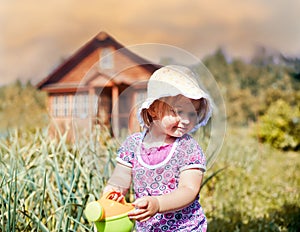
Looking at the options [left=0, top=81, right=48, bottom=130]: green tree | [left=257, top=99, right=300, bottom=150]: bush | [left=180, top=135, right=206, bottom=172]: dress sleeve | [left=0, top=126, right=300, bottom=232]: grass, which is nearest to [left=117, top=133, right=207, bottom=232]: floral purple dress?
[left=180, top=135, right=206, bottom=172]: dress sleeve

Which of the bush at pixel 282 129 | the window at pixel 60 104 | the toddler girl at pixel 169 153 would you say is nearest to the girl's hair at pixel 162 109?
the toddler girl at pixel 169 153

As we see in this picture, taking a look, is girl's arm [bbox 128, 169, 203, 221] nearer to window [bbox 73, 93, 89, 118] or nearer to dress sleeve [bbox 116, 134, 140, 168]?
dress sleeve [bbox 116, 134, 140, 168]

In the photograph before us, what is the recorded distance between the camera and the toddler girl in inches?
36.3

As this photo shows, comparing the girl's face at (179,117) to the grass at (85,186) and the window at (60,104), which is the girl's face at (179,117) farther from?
the window at (60,104)

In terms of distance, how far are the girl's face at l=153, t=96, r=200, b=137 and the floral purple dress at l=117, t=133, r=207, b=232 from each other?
0.04 metres

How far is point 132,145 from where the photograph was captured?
1033 millimetres

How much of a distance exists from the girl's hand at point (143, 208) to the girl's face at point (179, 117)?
16 centimetres

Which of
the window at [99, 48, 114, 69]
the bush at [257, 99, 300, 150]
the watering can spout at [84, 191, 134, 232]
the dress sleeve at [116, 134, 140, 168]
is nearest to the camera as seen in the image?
the watering can spout at [84, 191, 134, 232]

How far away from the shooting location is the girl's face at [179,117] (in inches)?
36.5

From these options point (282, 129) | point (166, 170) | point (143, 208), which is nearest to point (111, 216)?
point (143, 208)

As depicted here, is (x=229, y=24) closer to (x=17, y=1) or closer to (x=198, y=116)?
(x=17, y=1)

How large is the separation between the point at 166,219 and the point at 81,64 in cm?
529

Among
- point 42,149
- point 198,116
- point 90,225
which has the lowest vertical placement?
point 90,225

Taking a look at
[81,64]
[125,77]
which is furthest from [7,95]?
[125,77]
